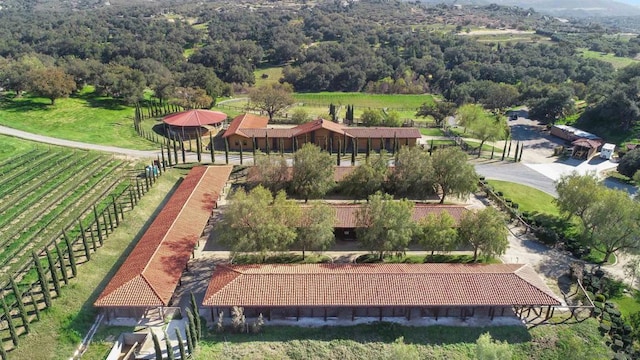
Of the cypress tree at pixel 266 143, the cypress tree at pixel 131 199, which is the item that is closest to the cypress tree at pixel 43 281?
the cypress tree at pixel 131 199

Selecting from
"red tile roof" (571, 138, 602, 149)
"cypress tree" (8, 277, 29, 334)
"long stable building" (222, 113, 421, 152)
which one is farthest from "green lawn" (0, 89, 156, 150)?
"red tile roof" (571, 138, 602, 149)

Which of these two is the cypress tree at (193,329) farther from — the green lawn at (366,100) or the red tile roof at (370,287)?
the green lawn at (366,100)

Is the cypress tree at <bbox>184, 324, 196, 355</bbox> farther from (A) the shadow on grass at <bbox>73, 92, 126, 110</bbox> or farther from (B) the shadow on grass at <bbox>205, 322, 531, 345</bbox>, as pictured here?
(A) the shadow on grass at <bbox>73, 92, 126, 110</bbox>

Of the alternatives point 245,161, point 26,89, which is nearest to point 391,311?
point 245,161

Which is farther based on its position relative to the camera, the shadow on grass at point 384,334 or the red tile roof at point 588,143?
the red tile roof at point 588,143

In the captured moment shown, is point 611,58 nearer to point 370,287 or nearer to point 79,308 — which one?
point 370,287
